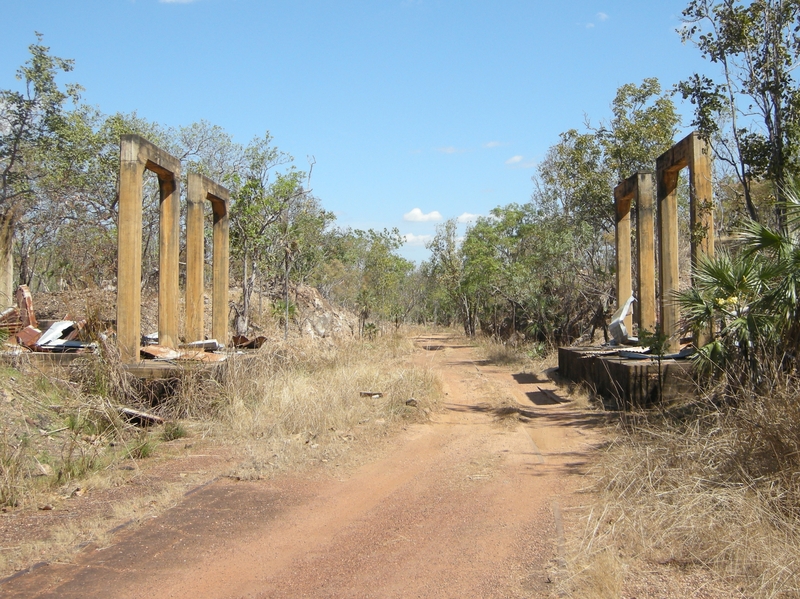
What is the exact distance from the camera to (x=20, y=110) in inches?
830

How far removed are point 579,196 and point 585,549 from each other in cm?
1673

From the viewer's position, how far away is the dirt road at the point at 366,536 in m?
4.41

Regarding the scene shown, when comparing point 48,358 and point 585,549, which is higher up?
point 48,358

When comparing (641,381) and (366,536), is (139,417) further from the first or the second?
(641,381)

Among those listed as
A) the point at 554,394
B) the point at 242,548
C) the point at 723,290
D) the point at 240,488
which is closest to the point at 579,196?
the point at 554,394

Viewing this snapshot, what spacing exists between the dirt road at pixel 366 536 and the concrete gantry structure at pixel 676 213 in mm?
A: 4288

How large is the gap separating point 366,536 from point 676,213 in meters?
9.16

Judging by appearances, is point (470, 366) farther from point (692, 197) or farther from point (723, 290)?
point (723, 290)

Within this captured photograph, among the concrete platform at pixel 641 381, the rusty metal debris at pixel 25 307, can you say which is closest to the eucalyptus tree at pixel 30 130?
the rusty metal debris at pixel 25 307

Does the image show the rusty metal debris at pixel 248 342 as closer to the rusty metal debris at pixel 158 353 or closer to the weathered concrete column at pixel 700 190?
the rusty metal debris at pixel 158 353

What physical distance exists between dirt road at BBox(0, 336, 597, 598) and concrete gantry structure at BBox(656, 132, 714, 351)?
14.1 ft

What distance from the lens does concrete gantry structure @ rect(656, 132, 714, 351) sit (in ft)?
36.8

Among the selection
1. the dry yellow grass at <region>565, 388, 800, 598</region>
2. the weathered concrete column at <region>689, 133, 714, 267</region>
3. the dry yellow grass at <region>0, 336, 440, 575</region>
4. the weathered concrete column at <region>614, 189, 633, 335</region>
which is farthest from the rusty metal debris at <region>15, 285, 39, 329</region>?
the weathered concrete column at <region>614, 189, 633, 335</region>

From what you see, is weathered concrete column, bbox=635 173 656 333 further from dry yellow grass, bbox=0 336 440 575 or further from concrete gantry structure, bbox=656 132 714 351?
dry yellow grass, bbox=0 336 440 575
